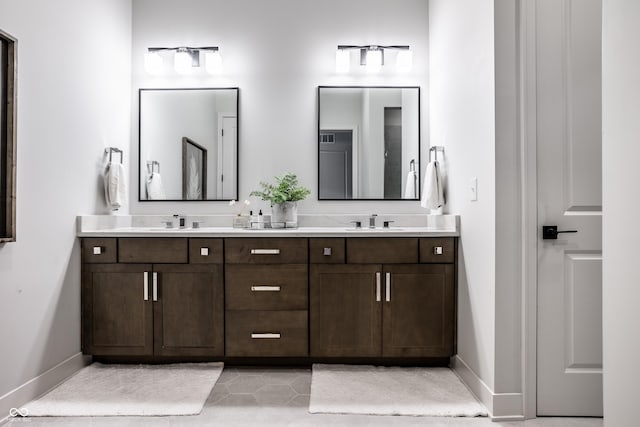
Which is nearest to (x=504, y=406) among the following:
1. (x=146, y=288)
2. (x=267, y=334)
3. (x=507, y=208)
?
(x=507, y=208)

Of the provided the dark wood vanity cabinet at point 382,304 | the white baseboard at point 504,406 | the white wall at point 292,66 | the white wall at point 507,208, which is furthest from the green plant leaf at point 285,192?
the white baseboard at point 504,406

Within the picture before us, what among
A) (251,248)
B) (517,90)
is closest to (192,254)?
(251,248)

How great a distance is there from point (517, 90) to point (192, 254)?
1934 mm

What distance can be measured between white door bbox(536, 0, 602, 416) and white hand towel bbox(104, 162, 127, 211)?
2.50 metres

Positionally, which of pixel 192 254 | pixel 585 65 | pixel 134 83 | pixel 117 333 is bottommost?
pixel 117 333

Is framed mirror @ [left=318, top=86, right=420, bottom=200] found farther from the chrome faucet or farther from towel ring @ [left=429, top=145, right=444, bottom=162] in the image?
the chrome faucet

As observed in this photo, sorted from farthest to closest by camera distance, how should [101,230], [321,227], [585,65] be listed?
[321,227], [101,230], [585,65]

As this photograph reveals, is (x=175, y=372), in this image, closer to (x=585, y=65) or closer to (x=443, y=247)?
(x=443, y=247)

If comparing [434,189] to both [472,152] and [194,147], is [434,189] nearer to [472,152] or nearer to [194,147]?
[472,152]

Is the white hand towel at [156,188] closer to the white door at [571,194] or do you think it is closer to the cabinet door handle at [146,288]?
the cabinet door handle at [146,288]

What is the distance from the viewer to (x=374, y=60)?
302 centimetres

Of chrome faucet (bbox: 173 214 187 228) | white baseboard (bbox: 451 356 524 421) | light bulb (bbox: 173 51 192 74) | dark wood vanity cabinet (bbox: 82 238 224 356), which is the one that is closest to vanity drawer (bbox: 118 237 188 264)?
dark wood vanity cabinet (bbox: 82 238 224 356)

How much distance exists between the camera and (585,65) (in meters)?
1.86

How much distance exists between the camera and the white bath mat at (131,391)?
1.95 m
